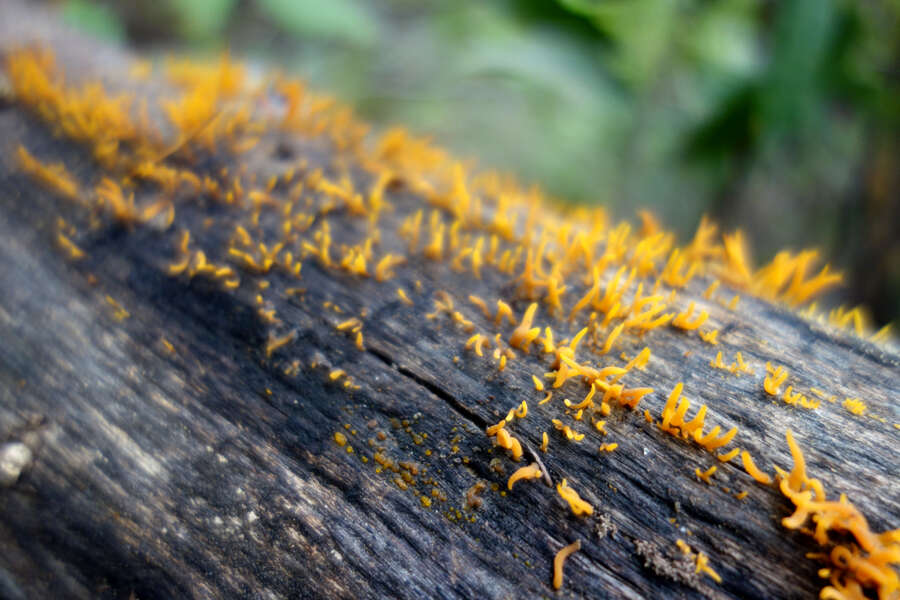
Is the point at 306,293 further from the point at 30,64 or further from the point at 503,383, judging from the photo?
the point at 30,64

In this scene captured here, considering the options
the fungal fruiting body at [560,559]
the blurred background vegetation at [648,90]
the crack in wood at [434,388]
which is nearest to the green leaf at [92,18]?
the blurred background vegetation at [648,90]

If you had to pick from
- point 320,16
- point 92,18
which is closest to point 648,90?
point 320,16

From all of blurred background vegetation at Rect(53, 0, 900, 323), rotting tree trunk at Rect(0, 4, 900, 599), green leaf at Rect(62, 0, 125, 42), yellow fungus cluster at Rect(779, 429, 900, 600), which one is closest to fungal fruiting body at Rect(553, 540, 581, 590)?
rotting tree trunk at Rect(0, 4, 900, 599)

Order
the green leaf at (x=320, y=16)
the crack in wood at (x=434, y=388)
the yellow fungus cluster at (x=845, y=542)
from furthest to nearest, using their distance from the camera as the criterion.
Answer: the green leaf at (x=320, y=16)
the crack in wood at (x=434, y=388)
the yellow fungus cluster at (x=845, y=542)

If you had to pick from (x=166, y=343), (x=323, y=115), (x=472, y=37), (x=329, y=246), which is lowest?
(x=166, y=343)

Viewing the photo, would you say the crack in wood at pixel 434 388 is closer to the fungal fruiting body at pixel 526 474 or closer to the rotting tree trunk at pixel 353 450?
the rotting tree trunk at pixel 353 450

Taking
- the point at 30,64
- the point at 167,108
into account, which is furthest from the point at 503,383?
the point at 30,64

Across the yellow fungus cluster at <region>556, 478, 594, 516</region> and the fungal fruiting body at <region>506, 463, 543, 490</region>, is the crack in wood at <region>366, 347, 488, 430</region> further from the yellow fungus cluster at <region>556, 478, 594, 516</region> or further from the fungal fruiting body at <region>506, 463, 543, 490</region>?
the yellow fungus cluster at <region>556, 478, 594, 516</region>
